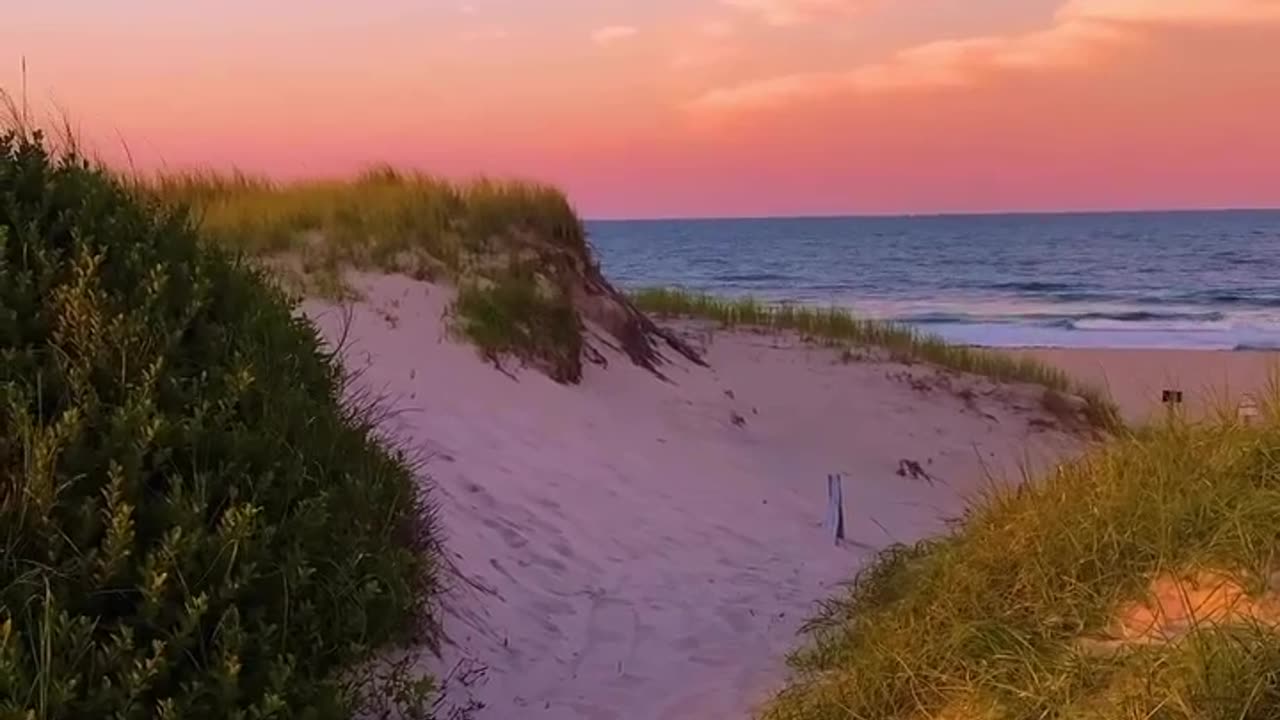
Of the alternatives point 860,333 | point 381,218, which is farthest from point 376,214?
point 860,333

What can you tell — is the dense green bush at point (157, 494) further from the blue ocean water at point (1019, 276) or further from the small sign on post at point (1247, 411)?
the blue ocean water at point (1019, 276)

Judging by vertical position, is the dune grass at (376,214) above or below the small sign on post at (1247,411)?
above

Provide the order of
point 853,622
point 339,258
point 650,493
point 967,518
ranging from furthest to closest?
point 339,258
point 650,493
point 967,518
point 853,622

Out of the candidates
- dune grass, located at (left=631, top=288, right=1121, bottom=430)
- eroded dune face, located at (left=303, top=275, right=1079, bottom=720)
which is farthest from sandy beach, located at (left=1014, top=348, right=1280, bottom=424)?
eroded dune face, located at (left=303, top=275, right=1079, bottom=720)

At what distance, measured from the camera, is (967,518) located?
228 inches

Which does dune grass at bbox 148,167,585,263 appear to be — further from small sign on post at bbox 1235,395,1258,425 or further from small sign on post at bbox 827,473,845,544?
small sign on post at bbox 1235,395,1258,425

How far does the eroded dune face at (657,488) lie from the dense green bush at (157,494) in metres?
1.32

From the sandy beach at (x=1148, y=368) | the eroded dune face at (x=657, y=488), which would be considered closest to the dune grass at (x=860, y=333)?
the eroded dune face at (x=657, y=488)

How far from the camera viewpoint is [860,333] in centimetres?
1534

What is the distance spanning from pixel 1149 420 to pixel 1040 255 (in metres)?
50.3

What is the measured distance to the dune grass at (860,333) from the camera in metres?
14.5

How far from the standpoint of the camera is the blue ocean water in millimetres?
28281

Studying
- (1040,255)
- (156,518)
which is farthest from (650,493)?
(1040,255)

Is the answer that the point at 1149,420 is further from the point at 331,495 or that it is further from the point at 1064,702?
the point at 331,495
